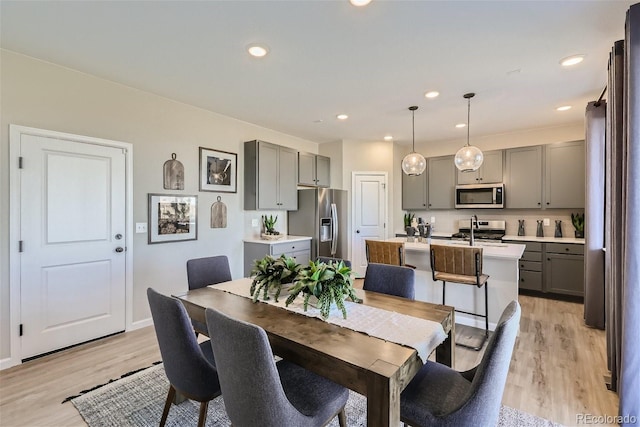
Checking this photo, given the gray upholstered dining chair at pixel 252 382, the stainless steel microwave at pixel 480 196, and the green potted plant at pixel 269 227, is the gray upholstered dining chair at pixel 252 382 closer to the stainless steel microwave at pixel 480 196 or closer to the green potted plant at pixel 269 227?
the green potted plant at pixel 269 227

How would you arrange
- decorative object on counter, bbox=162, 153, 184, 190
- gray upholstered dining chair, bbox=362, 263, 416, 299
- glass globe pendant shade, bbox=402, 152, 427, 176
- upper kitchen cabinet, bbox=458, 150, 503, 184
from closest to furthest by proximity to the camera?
gray upholstered dining chair, bbox=362, 263, 416, 299 < decorative object on counter, bbox=162, 153, 184, 190 < glass globe pendant shade, bbox=402, 152, 427, 176 < upper kitchen cabinet, bbox=458, 150, 503, 184

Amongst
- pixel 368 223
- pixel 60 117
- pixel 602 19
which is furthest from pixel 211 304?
pixel 368 223

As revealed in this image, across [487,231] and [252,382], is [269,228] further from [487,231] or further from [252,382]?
[487,231]

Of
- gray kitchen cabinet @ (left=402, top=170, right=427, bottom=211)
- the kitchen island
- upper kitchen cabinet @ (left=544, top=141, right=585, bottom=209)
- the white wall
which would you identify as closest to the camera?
the white wall

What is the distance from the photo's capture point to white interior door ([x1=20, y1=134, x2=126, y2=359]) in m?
2.63

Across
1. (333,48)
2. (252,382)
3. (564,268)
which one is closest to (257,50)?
(333,48)

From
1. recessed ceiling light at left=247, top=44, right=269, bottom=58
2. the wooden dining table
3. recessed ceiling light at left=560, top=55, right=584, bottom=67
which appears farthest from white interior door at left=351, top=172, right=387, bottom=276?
the wooden dining table

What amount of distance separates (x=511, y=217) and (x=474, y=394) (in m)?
4.90

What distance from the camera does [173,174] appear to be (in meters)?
3.59

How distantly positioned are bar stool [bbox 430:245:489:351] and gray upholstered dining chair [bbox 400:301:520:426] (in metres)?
1.63

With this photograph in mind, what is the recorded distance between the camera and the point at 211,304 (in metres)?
1.90

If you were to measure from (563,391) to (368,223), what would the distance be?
379 centimetres

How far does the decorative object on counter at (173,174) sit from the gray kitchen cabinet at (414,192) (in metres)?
4.16

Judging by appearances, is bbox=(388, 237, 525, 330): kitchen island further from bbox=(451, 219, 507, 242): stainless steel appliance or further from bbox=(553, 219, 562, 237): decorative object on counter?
bbox=(553, 219, 562, 237): decorative object on counter
